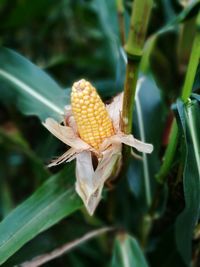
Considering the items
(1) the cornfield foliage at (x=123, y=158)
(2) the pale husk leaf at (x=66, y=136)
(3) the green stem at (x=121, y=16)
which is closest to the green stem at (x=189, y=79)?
(1) the cornfield foliage at (x=123, y=158)

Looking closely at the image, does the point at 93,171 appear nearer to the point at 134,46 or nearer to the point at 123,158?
the point at 123,158

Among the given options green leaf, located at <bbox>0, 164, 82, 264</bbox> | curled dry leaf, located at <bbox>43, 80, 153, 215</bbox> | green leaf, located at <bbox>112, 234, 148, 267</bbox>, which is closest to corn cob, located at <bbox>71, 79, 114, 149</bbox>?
curled dry leaf, located at <bbox>43, 80, 153, 215</bbox>

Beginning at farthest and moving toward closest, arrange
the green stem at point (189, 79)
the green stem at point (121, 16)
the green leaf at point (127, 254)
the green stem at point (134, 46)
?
the green stem at point (121, 16), the green leaf at point (127, 254), the green stem at point (189, 79), the green stem at point (134, 46)

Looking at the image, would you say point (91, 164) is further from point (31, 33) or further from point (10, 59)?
point (31, 33)

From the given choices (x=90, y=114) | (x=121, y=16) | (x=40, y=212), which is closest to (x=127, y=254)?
(x=40, y=212)

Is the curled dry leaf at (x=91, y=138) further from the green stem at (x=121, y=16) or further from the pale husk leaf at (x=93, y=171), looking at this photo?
the green stem at (x=121, y=16)

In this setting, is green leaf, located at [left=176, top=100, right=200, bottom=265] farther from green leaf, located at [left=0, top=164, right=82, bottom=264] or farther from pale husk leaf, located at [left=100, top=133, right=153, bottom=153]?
green leaf, located at [left=0, top=164, right=82, bottom=264]

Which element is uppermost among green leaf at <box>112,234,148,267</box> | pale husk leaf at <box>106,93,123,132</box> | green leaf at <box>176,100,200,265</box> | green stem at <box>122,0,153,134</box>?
green stem at <box>122,0,153,134</box>
